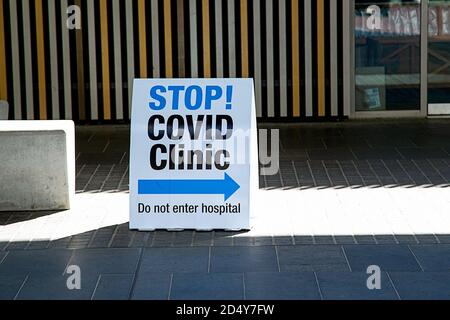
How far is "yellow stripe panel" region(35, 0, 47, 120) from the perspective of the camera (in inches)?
571

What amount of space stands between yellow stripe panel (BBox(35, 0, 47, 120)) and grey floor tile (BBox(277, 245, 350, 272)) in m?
7.30

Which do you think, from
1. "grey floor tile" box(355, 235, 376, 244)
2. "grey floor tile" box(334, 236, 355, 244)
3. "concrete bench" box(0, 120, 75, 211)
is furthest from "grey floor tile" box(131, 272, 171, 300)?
"concrete bench" box(0, 120, 75, 211)

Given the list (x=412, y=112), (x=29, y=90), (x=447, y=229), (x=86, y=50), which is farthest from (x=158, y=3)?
(x=447, y=229)

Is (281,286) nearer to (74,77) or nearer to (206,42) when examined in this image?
(206,42)

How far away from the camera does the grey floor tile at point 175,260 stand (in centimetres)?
780

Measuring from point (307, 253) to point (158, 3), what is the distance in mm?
7235

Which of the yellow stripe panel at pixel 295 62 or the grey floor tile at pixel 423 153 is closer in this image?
the grey floor tile at pixel 423 153

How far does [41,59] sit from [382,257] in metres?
8.06

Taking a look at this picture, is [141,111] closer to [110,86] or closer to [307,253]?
[307,253]

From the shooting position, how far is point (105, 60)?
1460cm

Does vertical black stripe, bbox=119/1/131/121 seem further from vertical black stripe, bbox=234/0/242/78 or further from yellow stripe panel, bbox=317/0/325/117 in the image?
yellow stripe panel, bbox=317/0/325/117

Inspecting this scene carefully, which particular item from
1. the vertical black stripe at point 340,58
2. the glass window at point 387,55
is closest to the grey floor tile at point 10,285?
the vertical black stripe at point 340,58

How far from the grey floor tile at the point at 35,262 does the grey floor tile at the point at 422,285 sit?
8.51 ft

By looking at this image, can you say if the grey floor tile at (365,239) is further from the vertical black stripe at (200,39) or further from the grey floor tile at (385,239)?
the vertical black stripe at (200,39)
